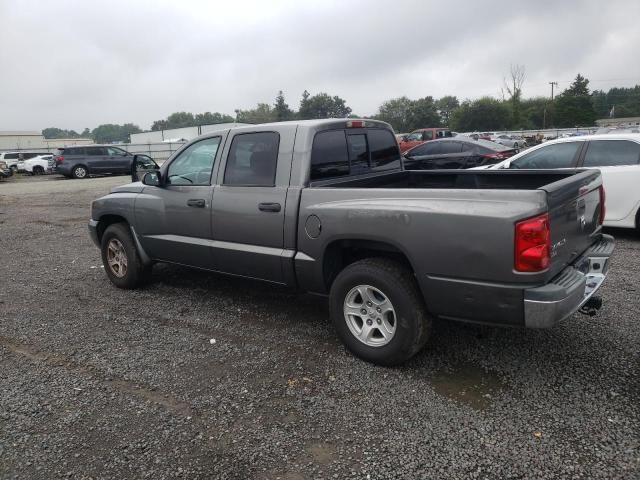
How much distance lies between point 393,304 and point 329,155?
1.54 meters

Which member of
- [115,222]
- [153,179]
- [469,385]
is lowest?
[469,385]

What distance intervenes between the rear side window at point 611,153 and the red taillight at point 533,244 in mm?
5315

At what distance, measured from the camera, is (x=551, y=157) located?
7.72 m

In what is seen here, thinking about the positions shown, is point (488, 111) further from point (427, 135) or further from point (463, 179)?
point (463, 179)

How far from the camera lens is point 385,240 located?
11.4 ft

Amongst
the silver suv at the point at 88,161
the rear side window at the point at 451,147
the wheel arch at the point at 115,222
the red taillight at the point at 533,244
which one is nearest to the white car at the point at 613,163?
the red taillight at the point at 533,244

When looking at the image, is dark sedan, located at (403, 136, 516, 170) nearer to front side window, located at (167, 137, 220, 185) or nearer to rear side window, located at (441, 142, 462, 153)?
rear side window, located at (441, 142, 462, 153)

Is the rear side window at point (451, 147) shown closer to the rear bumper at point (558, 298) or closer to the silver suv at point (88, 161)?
the rear bumper at point (558, 298)

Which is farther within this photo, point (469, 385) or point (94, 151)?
point (94, 151)

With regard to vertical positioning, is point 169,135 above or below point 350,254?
above

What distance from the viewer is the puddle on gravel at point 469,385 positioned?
323 cm

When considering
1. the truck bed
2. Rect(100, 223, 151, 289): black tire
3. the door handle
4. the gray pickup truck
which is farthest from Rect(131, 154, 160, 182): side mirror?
the truck bed

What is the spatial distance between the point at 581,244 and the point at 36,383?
421cm

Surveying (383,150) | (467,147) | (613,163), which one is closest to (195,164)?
(383,150)
